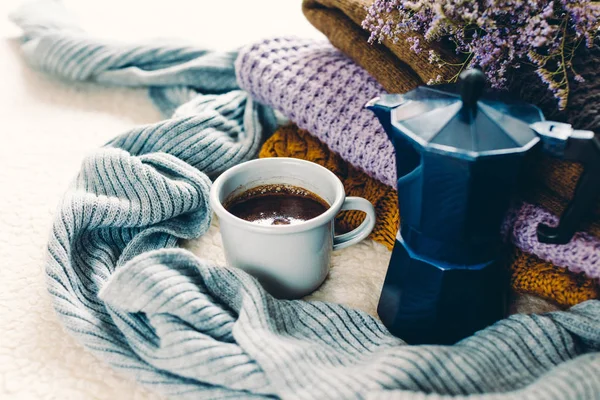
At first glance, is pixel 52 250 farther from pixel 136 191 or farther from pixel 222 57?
pixel 222 57

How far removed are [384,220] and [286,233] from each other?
4.6 inches

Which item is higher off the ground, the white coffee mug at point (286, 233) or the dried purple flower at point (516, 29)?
the dried purple flower at point (516, 29)

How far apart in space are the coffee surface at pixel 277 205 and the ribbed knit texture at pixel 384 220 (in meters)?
0.05

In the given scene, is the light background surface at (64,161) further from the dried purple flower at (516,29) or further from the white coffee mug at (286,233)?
the dried purple flower at (516,29)

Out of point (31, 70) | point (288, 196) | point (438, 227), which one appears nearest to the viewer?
point (438, 227)

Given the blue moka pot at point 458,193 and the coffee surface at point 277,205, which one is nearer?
the blue moka pot at point 458,193

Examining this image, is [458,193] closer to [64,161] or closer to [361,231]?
[361,231]

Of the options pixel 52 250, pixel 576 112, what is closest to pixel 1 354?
pixel 52 250

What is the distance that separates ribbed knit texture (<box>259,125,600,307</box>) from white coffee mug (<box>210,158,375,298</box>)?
0.03 m

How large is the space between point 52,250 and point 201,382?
0.15 metres

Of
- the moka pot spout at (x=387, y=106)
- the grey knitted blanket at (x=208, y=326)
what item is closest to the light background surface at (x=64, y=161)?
the grey knitted blanket at (x=208, y=326)

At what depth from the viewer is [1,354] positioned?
37cm

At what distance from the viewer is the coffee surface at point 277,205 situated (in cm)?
42

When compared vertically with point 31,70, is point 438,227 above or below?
above
